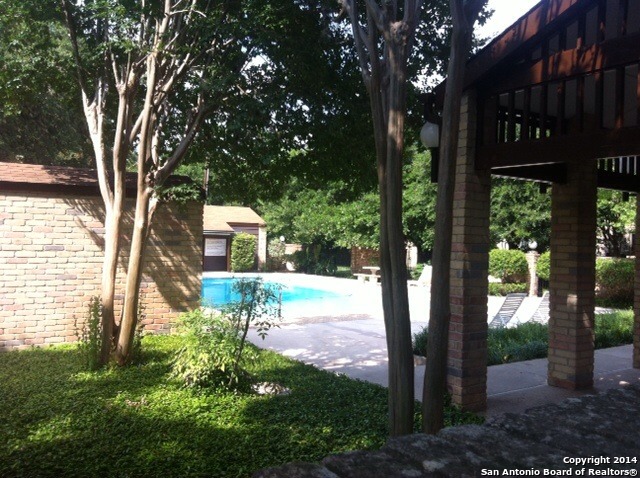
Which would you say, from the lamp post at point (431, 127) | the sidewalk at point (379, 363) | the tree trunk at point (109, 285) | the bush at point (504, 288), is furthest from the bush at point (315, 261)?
the lamp post at point (431, 127)

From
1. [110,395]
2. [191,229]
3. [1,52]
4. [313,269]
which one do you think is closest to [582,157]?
[110,395]

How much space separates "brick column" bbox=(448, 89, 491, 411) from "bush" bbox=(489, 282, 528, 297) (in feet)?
54.6

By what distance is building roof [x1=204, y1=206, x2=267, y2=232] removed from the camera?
111 feet

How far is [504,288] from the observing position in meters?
22.1

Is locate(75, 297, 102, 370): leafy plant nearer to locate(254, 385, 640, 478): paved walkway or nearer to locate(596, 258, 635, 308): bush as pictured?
locate(254, 385, 640, 478): paved walkway

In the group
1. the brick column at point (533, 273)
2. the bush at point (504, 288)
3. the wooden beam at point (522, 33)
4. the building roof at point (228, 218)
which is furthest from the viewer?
the building roof at point (228, 218)

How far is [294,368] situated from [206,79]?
4.49m

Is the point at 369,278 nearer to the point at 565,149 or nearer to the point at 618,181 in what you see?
the point at 618,181

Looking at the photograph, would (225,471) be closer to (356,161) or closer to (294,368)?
(294,368)

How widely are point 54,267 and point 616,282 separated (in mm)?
16347

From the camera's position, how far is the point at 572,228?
6.53 metres

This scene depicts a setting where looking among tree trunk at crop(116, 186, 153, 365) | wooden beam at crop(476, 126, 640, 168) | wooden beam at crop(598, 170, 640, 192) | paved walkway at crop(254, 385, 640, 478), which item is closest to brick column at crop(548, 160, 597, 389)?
wooden beam at crop(598, 170, 640, 192)

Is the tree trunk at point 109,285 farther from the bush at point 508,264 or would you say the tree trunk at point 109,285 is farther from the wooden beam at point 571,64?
the bush at point 508,264

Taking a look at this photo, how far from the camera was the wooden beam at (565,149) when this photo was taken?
13.8 ft
